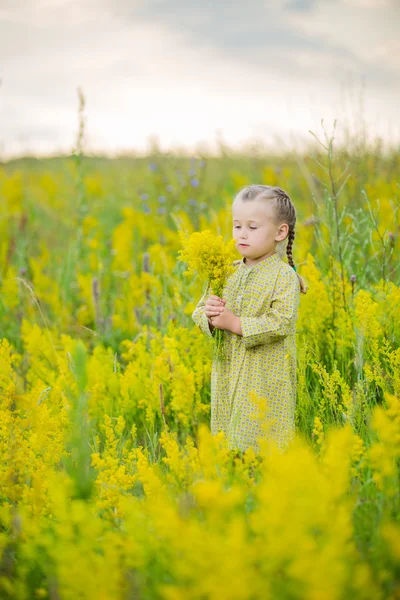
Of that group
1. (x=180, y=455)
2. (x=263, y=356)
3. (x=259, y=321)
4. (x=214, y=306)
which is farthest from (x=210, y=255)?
(x=180, y=455)

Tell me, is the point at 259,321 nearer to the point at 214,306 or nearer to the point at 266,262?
the point at 214,306

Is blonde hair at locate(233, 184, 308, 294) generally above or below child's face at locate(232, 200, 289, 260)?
above

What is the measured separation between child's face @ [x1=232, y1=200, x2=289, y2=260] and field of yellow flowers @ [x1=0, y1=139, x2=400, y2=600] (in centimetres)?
53

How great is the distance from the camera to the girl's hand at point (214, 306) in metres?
2.09

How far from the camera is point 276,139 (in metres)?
6.73

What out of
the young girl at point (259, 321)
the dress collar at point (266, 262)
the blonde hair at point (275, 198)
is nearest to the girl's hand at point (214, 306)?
the young girl at point (259, 321)

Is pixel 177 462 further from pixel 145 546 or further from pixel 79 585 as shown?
pixel 79 585

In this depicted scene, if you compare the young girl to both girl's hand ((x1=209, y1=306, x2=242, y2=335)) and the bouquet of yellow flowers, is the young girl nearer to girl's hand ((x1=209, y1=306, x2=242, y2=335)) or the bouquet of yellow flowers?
girl's hand ((x1=209, y1=306, x2=242, y2=335))

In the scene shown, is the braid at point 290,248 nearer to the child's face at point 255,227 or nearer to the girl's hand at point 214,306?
the child's face at point 255,227

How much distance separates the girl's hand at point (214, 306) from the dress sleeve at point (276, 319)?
3.8 inches

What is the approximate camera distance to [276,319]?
208cm

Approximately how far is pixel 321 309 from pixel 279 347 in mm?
793

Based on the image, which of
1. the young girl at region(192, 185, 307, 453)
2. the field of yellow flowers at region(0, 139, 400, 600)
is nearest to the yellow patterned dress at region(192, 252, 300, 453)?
the young girl at region(192, 185, 307, 453)

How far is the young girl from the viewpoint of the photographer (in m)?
2.11
